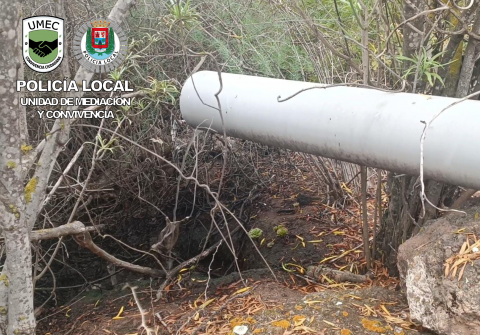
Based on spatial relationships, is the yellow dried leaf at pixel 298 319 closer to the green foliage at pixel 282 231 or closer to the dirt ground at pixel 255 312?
the dirt ground at pixel 255 312

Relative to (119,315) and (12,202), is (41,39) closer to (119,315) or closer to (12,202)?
(12,202)

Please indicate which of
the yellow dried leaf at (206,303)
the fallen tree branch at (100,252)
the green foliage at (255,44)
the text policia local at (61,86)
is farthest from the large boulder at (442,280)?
the text policia local at (61,86)

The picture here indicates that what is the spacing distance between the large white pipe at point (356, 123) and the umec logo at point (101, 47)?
2.21 ft

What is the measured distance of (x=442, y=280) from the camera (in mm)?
2121

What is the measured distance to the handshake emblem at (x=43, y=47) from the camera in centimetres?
306

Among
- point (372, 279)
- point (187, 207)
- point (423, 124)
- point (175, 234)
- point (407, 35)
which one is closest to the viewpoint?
point (423, 124)

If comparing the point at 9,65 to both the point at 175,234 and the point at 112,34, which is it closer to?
the point at 112,34

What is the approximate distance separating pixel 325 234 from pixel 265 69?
1318 mm

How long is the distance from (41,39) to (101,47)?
351 mm

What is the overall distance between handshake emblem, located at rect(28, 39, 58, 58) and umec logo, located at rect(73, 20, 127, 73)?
0.46 feet

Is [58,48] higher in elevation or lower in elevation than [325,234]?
higher

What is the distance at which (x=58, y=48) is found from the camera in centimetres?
316

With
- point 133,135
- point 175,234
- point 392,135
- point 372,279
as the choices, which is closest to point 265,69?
point 133,135

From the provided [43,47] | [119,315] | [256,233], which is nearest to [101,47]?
[43,47]
